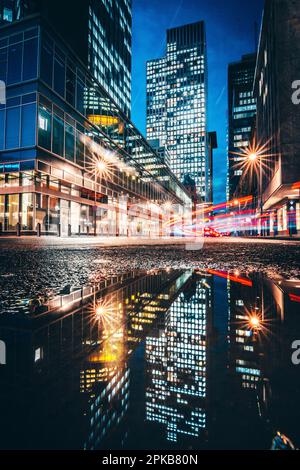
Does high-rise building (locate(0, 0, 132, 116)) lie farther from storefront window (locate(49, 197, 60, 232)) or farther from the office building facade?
storefront window (locate(49, 197, 60, 232))

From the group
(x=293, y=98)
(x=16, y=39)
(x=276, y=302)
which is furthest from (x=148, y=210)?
(x=276, y=302)

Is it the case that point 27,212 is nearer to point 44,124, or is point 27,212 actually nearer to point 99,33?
point 44,124

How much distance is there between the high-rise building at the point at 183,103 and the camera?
150m

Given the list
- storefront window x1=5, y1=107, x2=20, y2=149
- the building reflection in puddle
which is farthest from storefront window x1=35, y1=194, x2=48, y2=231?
the building reflection in puddle

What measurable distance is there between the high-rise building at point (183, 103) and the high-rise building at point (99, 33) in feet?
287

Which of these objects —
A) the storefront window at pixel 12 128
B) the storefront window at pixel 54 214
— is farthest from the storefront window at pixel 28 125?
the storefront window at pixel 54 214

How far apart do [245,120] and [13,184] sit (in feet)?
360

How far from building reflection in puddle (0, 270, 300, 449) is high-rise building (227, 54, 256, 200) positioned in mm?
107002

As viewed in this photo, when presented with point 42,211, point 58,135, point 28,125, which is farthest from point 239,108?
point 42,211

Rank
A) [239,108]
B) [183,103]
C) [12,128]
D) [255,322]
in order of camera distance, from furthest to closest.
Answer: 1. [183,103]
2. [239,108]
3. [12,128]
4. [255,322]

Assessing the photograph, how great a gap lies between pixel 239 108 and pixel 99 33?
74551 millimetres

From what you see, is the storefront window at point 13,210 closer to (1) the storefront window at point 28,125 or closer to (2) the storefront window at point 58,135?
(1) the storefront window at point 28,125

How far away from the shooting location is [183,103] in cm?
14962

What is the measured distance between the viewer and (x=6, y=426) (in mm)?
634
